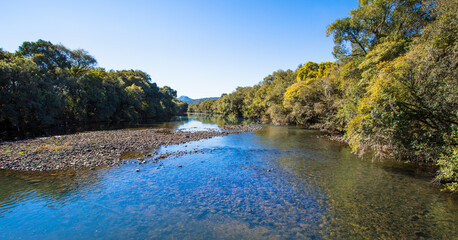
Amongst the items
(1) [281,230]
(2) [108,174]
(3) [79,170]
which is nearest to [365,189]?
(1) [281,230]

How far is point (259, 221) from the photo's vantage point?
370 inches

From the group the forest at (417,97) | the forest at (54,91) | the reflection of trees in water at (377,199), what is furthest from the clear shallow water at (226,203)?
the forest at (54,91)

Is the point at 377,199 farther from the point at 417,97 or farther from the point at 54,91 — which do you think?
the point at 54,91

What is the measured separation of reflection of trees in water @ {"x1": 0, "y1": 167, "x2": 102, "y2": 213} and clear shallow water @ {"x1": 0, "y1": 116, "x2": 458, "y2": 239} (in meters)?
0.06

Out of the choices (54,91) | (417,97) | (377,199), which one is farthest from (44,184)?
(54,91)

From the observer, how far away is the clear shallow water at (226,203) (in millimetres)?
8617

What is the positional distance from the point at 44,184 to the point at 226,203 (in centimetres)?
1197

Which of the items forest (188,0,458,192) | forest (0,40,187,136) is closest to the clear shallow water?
forest (188,0,458,192)

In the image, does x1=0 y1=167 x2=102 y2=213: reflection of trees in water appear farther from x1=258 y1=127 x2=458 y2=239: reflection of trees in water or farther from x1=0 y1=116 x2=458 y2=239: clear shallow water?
x1=258 y1=127 x2=458 y2=239: reflection of trees in water

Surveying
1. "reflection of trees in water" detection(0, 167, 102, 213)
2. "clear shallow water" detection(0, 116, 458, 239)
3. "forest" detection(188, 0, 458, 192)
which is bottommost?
"clear shallow water" detection(0, 116, 458, 239)

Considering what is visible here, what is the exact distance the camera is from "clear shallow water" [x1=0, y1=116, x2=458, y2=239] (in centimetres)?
862

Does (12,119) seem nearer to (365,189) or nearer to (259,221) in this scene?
(259,221)

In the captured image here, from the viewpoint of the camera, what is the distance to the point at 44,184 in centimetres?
1298

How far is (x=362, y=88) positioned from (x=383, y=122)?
827 cm
